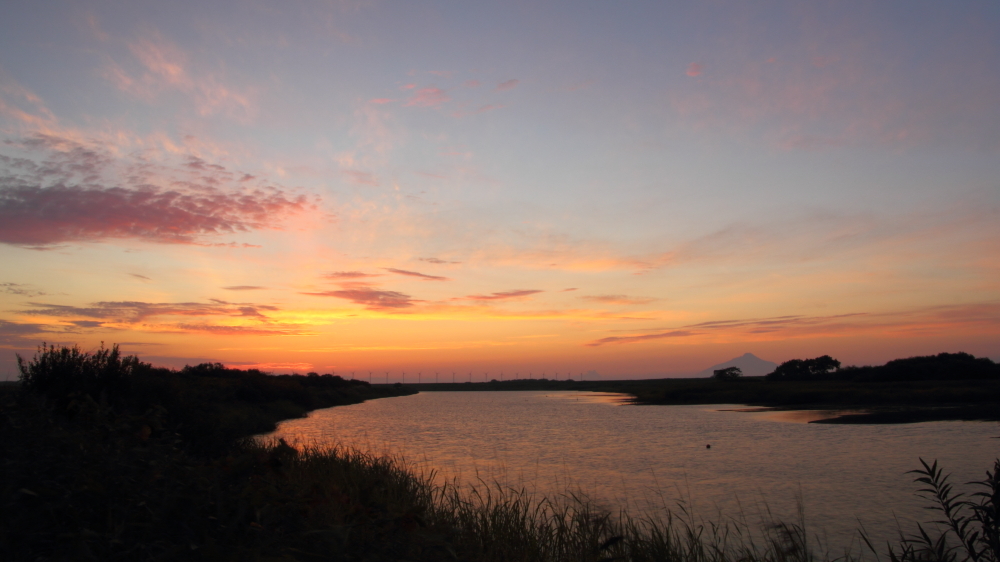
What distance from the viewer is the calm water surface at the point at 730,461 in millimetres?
15938

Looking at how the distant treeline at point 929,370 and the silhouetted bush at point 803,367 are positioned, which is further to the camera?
the silhouetted bush at point 803,367

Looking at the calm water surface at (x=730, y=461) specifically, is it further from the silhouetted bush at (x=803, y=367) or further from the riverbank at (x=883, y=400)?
the silhouetted bush at (x=803, y=367)

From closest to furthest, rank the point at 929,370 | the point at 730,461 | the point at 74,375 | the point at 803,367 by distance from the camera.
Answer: the point at 74,375
the point at 730,461
the point at 929,370
the point at 803,367

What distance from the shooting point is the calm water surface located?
15938mm

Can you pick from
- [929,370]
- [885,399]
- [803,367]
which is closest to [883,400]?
[885,399]

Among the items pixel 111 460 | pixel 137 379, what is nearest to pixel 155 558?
pixel 111 460

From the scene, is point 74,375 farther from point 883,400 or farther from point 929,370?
point 929,370

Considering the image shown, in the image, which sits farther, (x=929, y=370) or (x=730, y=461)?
(x=929, y=370)

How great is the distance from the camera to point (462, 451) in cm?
2808

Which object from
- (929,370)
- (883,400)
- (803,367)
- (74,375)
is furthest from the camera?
(803,367)

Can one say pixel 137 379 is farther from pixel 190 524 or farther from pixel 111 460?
pixel 190 524

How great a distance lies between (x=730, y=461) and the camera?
943 inches

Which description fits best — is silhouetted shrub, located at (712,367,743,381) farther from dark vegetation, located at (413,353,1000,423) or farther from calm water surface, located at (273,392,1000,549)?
calm water surface, located at (273,392,1000,549)

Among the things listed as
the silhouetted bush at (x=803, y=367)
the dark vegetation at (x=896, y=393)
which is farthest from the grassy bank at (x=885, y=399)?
the silhouetted bush at (x=803, y=367)
